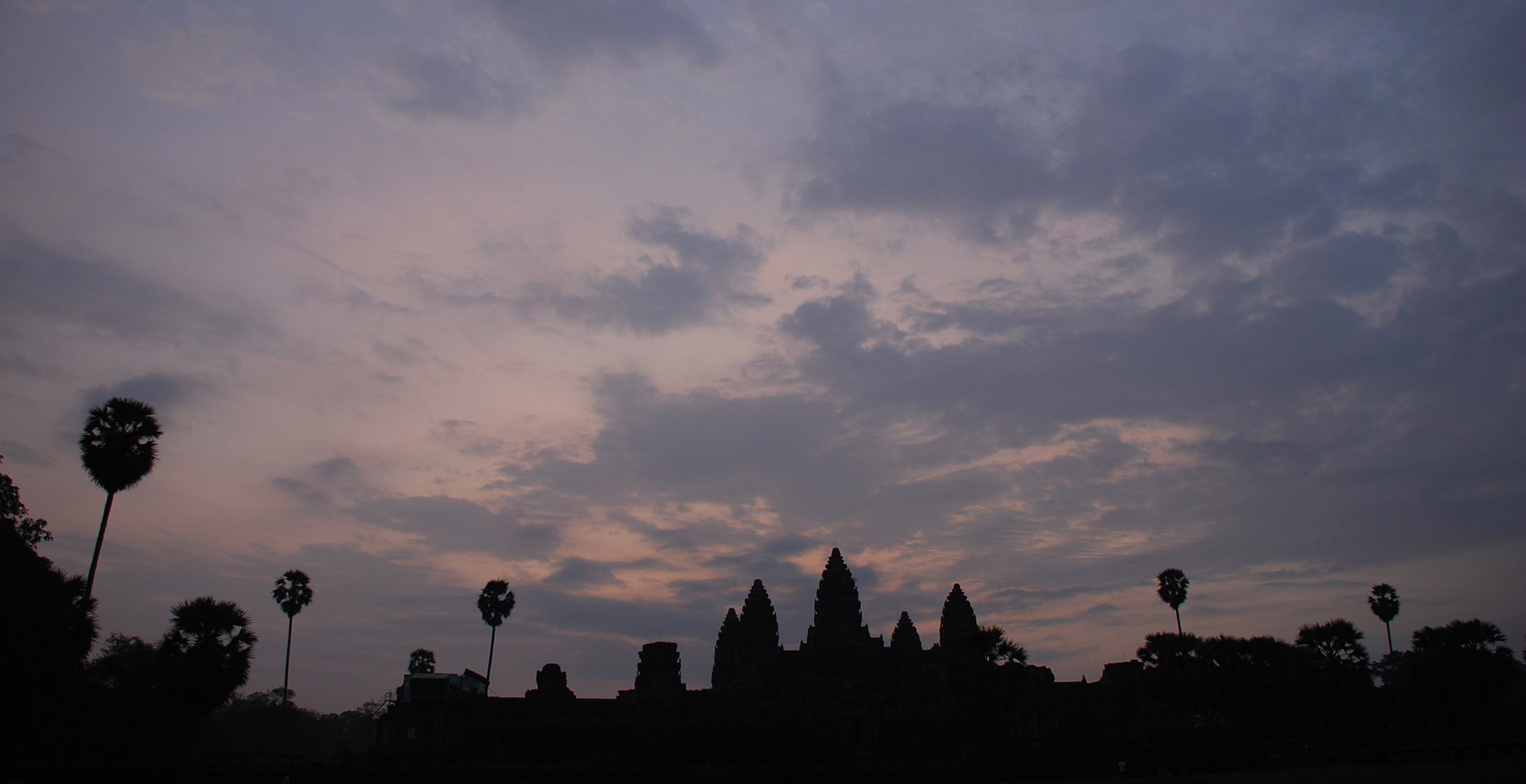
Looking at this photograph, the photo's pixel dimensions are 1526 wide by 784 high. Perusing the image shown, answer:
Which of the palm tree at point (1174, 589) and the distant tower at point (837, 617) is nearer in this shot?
the palm tree at point (1174, 589)

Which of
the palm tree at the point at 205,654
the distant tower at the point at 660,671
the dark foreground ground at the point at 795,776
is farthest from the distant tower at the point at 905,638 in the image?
the palm tree at the point at 205,654

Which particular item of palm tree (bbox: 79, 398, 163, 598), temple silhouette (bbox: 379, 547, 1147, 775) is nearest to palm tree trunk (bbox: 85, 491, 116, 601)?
palm tree (bbox: 79, 398, 163, 598)

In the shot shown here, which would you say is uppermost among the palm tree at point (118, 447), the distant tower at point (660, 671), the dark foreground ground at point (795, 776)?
the palm tree at point (118, 447)

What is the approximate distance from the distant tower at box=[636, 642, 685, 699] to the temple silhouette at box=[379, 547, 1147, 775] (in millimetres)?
172

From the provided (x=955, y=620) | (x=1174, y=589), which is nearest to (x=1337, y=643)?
(x=1174, y=589)

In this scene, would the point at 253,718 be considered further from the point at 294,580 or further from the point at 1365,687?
the point at 1365,687

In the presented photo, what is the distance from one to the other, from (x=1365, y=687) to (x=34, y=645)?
70779mm

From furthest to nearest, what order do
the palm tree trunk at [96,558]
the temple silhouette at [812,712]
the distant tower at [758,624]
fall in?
the distant tower at [758,624] < the temple silhouette at [812,712] < the palm tree trunk at [96,558]

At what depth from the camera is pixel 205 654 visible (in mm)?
44500

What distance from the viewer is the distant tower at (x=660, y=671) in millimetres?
107875

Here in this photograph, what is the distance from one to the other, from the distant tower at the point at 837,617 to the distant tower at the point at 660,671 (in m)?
15.8

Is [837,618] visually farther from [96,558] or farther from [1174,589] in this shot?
[96,558]

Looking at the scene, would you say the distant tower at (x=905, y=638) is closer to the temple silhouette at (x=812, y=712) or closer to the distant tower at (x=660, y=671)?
the temple silhouette at (x=812, y=712)

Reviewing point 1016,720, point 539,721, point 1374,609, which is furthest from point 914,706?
point 1374,609
